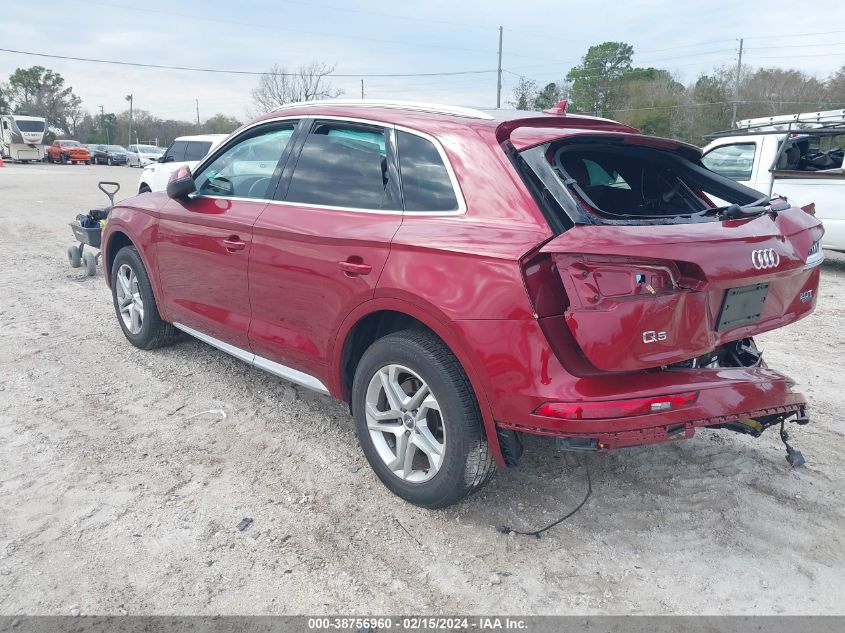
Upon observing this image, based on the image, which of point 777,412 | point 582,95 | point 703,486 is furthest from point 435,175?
Result: point 582,95

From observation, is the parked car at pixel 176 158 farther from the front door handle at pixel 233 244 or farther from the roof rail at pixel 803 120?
the front door handle at pixel 233 244

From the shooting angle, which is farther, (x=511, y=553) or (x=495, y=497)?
(x=495, y=497)

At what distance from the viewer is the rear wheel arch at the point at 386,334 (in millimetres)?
2699

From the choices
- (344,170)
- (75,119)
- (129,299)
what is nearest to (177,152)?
(129,299)

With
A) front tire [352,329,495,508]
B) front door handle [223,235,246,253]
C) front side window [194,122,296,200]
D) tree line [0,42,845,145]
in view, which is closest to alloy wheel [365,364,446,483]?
front tire [352,329,495,508]

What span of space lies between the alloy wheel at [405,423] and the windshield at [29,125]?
153ft

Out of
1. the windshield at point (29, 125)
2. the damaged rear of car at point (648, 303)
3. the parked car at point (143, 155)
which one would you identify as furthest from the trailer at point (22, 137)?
the damaged rear of car at point (648, 303)

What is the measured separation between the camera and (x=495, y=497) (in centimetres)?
323

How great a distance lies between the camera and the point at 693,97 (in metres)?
48.7

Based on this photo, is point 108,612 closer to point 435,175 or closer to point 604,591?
point 604,591

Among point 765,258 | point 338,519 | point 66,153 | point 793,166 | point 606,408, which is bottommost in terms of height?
point 338,519

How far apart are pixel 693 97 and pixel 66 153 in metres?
44.6

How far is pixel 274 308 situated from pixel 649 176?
87.1 inches

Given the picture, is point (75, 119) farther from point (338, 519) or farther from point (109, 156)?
point (338, 519)
